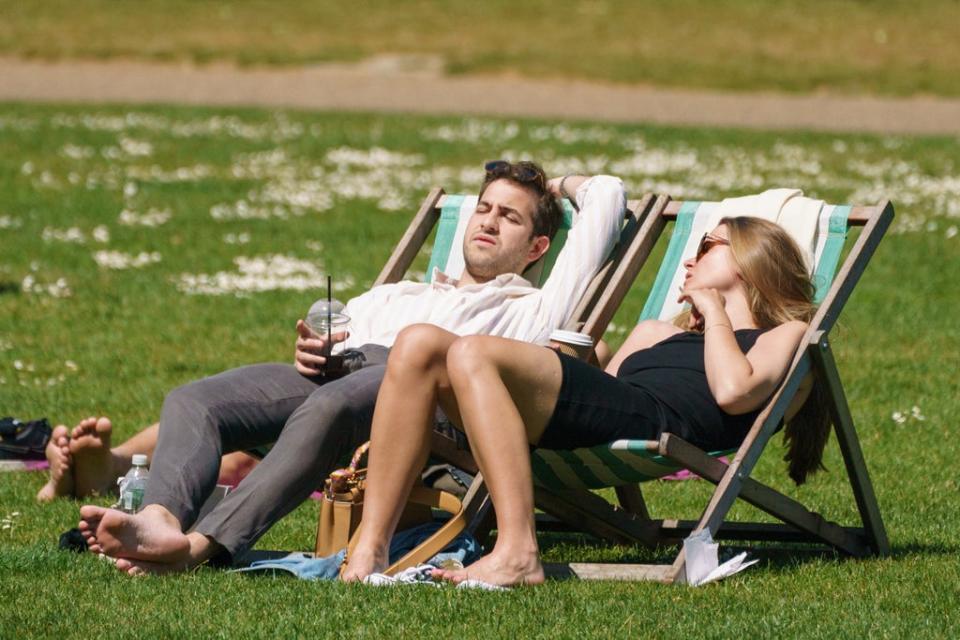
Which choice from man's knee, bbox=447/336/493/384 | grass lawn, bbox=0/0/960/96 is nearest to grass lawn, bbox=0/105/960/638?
man's knee, bbox=447/336/493/384

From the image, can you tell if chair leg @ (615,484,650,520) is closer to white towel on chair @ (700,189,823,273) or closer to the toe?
white towel on chair @ (700,189,823,273)

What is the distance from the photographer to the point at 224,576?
4738 millimetres

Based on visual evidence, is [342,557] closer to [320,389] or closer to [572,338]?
[320,389]

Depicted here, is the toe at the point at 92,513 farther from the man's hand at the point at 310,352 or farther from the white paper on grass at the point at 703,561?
the white paper on grass at the point at 703,561

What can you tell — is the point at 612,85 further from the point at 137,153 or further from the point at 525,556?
the point at 525,556

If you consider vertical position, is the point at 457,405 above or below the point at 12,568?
above

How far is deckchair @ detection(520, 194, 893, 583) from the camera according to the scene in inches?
191

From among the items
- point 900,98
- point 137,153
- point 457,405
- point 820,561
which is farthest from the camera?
point 900,98

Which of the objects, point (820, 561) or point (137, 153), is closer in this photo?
point (820, 561)

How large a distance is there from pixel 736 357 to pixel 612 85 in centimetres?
1922

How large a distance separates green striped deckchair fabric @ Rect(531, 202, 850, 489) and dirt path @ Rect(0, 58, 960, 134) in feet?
43.0

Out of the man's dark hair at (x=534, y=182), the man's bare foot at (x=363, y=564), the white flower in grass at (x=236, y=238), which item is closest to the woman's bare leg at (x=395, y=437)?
the man's bare foot at (x=363, y=564)

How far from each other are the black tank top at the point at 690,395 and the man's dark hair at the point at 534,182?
820mm

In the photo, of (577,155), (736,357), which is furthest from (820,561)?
(577,155)
